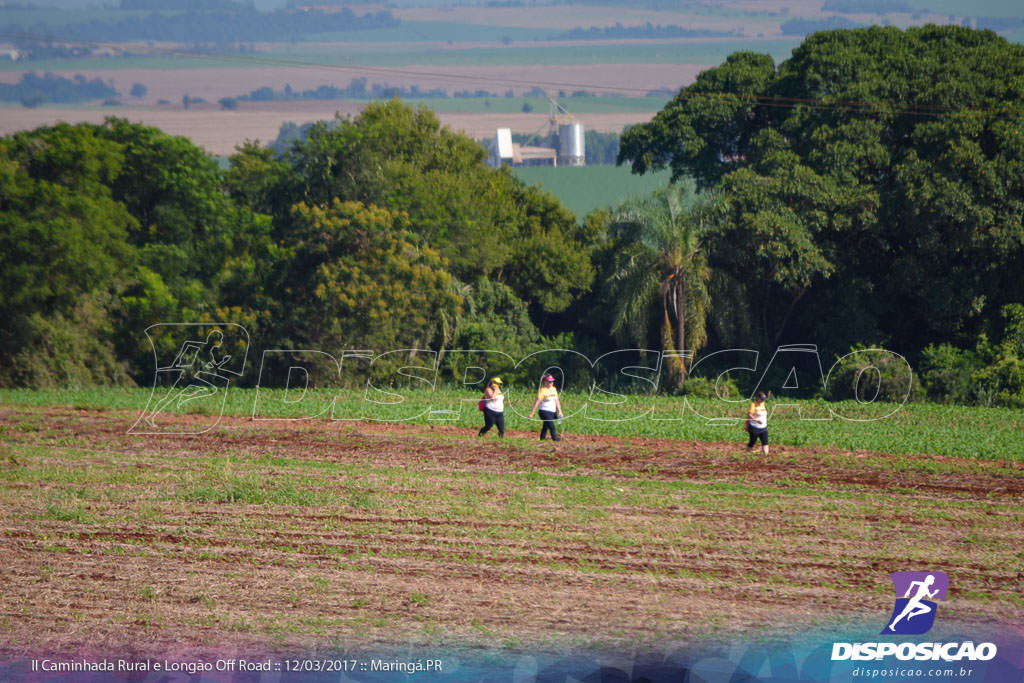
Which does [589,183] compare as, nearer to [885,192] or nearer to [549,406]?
[885,192]

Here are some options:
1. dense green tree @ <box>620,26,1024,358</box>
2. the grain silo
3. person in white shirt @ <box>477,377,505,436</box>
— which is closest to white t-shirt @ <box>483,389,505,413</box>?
person in white shirt @ <box>477,377,505,436</box>

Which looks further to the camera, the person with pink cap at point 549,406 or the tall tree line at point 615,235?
the tall tree line at point 615,235

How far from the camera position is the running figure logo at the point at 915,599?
12016mm

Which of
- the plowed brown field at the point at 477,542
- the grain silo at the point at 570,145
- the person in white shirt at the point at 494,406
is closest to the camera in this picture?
the plowed brown field at the point at 477,542

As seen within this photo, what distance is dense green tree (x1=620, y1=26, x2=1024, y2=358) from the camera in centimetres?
3052

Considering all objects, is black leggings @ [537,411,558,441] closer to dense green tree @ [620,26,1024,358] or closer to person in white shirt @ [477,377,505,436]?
person in white shirt @ [477,377,505,436]

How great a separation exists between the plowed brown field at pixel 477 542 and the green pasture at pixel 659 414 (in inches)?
76.2

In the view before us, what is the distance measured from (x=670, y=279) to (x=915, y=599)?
22.1 m

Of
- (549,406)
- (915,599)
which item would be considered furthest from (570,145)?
(915,599)

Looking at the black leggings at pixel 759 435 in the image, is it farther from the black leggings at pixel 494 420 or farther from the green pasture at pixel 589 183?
the green pasture at pixel 589 183

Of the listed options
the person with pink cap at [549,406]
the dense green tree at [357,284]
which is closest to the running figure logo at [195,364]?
the dense green tree at [357,284]

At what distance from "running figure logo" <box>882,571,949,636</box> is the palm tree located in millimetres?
20916

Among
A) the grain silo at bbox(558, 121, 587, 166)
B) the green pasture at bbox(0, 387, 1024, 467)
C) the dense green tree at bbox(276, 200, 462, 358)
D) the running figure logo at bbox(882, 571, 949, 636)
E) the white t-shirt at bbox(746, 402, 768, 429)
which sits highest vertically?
the grain silo at bbox(558, 121, 587, 166)

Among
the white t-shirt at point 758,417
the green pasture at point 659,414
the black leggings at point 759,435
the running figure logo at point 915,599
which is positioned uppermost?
the white t-shirt at point 758,417
